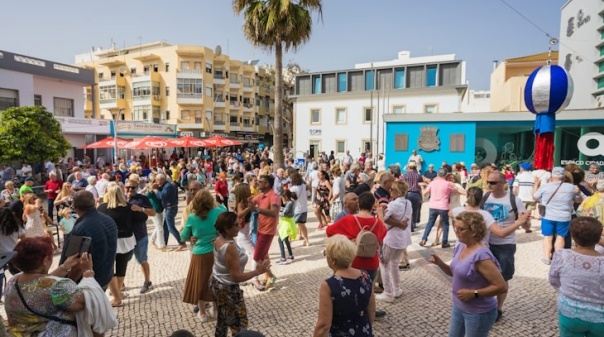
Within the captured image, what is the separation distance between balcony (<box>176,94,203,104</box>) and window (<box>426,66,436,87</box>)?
2578cm

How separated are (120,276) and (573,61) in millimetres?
43447

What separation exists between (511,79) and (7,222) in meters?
33.3

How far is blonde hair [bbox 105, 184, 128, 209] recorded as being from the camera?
489 centimetres

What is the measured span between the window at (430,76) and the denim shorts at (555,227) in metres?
29.5

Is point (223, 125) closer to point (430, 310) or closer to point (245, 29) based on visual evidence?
point (245, 29)

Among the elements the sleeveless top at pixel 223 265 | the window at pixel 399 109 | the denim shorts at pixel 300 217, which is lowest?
the denim shorts at pixel 300 217

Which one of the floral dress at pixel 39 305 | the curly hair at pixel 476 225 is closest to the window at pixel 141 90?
the floral dress at pixel 39 305

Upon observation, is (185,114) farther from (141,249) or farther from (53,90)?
(141,249)

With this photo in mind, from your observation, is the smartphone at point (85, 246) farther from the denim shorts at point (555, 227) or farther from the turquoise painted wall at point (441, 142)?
the turquoise painted wall at point (441, 142)

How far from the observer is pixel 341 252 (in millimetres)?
2607

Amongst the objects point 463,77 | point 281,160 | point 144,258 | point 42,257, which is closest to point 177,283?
point 144,258

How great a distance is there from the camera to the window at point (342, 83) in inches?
1427

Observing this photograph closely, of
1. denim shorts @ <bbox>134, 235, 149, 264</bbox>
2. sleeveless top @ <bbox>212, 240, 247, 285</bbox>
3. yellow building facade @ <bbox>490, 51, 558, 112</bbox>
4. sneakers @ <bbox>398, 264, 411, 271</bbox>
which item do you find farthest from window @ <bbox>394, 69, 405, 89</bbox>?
sleeveless top @ <bbox>212, 240, 247, 285</bbox>

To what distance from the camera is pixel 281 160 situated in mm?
16703
